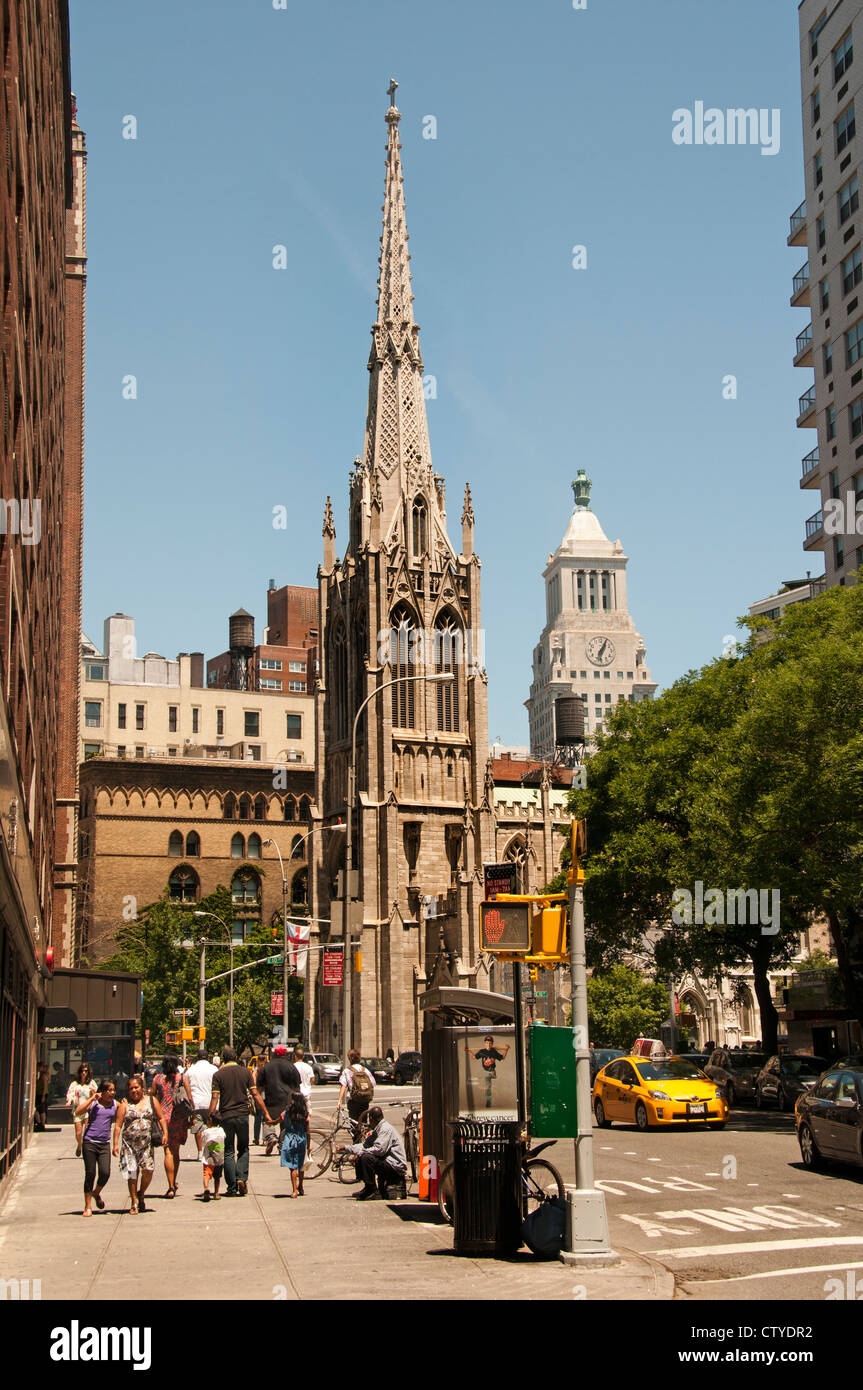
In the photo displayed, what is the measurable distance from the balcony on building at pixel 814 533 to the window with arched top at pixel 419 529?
3027 cm

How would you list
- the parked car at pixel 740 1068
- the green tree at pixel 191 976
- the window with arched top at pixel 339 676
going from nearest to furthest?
the parked car at pixel 740 1068 → the green tree at pixel 191 976 → the window with arched top at pixel 339 676

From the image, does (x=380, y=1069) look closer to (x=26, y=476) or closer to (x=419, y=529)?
(x=419, y=529)

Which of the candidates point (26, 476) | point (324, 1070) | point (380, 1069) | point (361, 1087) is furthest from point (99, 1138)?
point (380, 1069)

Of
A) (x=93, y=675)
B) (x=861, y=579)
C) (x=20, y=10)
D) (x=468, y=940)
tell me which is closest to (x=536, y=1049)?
(x=20, y=10)

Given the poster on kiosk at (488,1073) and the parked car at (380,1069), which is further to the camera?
the parked car at (380,1069)

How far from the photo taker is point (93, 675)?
116m

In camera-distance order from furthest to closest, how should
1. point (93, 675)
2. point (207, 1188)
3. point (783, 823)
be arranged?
point (93, 675) → point (783, 823) → point (207, 1188)

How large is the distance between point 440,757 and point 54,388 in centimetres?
5126

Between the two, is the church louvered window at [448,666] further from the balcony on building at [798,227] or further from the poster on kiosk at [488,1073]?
the poster on kiosk at [488,1073]

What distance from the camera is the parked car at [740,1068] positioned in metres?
38.3

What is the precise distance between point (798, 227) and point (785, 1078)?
125 feet

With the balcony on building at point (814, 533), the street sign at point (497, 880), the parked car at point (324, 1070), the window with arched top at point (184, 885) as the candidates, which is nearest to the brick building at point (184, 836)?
the window with arched top at point (184, 885)
